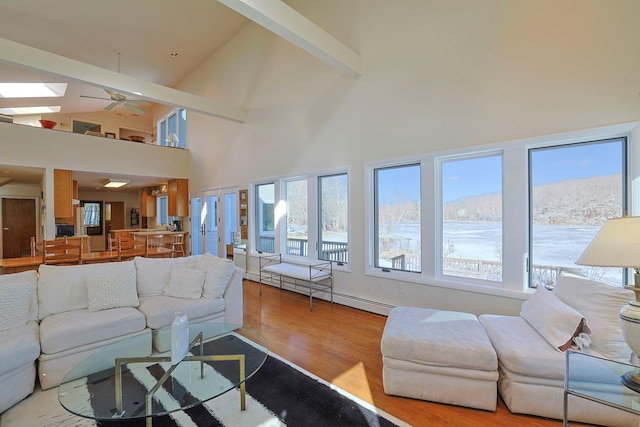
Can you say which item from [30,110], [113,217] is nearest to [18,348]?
[30,110]

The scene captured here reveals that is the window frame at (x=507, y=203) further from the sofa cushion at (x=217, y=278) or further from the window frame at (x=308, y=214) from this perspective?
the sofa cushion at (x=217, y=278)

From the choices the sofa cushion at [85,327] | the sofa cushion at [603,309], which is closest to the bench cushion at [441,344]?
the sofa cushion at [603,309]

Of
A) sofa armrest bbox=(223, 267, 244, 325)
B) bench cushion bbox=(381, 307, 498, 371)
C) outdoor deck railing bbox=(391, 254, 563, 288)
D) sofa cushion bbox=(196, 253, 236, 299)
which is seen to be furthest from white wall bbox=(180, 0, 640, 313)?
A: sofa cushion bbox=(196, 253, 236, 299)

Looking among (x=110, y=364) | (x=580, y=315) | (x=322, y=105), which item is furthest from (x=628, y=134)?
(x=110, y=364)

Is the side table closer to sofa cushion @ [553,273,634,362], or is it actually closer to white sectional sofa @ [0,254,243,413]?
sofa cushion @ [553,273,634,362]

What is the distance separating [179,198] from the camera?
827 centimetres

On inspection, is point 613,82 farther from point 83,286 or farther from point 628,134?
point 83,286

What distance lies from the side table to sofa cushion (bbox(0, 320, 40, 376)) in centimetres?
359

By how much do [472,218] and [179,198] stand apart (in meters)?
7.76

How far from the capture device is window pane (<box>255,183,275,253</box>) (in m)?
5.92

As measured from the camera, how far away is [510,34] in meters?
2.90

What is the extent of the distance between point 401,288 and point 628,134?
2.69 meters

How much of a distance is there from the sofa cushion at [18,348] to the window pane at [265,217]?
3.85 m

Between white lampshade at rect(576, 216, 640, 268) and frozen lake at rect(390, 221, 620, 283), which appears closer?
white lampshade at rect(576, 216, 640, 268)
